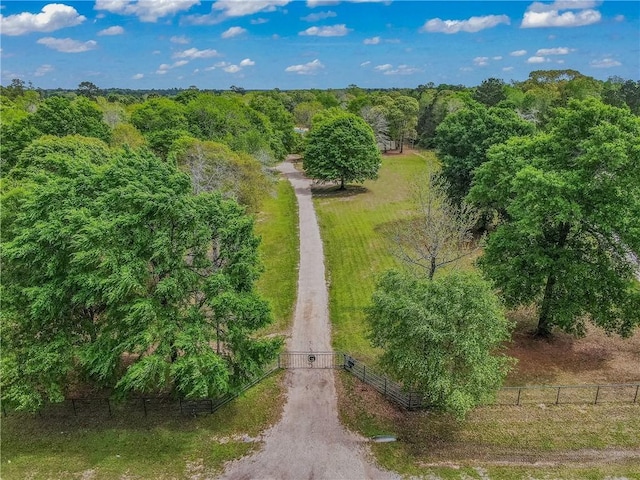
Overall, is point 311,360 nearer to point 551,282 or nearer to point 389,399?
point 389,399

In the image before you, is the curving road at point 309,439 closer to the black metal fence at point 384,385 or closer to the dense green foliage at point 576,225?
the black metal fence at point 384,385

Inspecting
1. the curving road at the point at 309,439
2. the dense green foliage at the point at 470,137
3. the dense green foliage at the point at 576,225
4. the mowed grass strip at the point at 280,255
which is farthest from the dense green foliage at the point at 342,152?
the curving road at the point at 309,439

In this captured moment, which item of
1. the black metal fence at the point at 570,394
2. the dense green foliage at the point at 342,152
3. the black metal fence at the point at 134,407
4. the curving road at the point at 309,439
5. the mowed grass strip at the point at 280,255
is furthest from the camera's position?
the dense green foliage at the point at 342,152

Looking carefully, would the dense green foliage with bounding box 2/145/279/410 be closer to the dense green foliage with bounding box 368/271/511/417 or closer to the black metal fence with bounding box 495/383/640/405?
the dense green foliage with bounding box 368/271/511/417

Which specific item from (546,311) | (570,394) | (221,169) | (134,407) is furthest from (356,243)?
(134,407)

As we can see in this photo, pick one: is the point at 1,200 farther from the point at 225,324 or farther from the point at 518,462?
the point at 518,462

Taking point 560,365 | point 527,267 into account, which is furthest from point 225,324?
point 560,365

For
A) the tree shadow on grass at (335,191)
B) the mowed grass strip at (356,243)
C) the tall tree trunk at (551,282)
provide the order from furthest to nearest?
the tree shadow on grass at (335,191) < the mowed grass strip at (356,243) < the tall tree trunk at (551,282)
